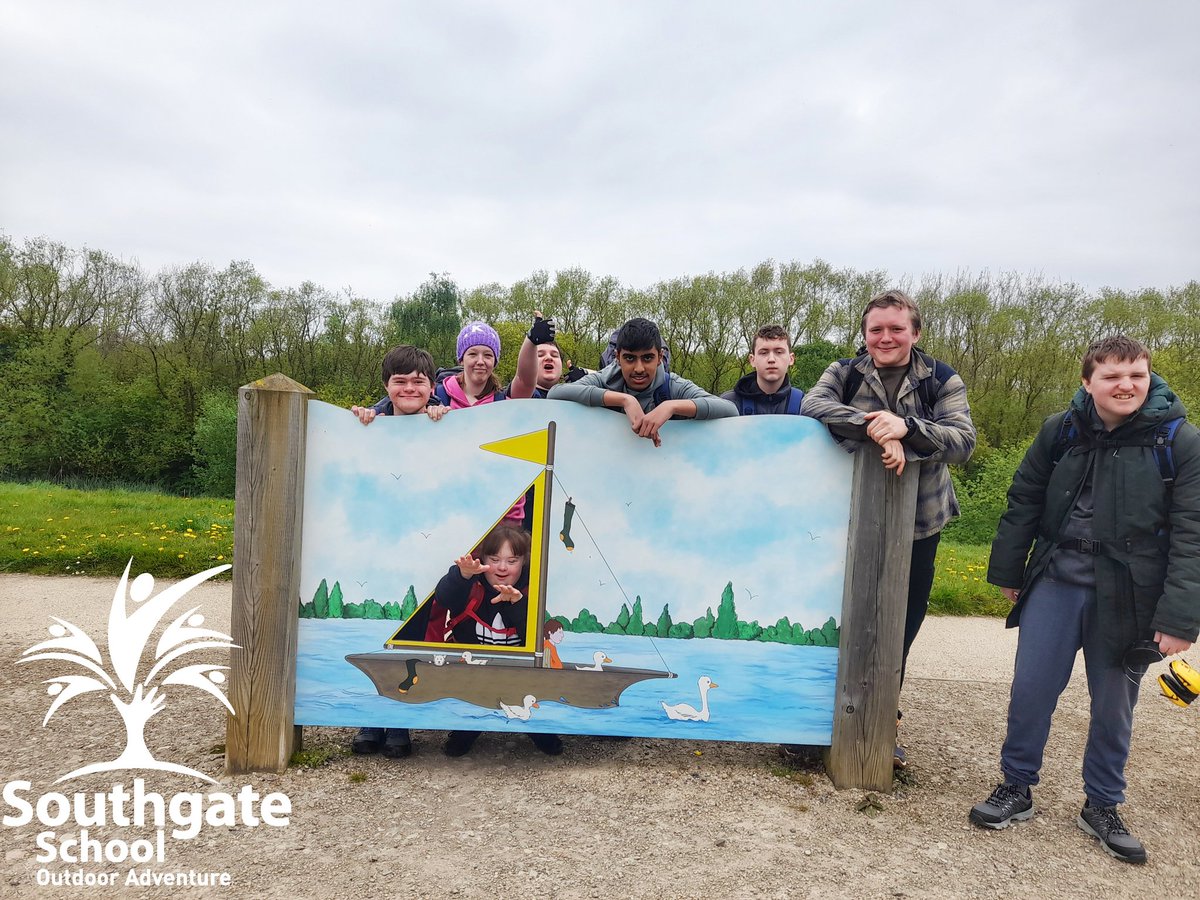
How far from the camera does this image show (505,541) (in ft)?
10.3

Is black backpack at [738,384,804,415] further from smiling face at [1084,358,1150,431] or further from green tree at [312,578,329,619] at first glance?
green tree at [312,578,329,619]

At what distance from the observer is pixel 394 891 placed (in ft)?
7.80

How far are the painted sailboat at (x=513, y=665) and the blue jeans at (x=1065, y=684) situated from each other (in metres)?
1.37

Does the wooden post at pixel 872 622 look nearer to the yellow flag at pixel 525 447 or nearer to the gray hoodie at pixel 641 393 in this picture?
the gray hoodie at pixel 641 393

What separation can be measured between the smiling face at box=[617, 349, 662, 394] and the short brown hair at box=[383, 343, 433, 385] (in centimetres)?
87

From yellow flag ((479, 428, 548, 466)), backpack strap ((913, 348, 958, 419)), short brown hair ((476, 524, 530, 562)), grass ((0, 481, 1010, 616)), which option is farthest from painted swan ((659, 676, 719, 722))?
grass ((0, 481, 1010, 616))

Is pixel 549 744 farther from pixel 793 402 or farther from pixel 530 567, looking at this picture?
pixel 793 402

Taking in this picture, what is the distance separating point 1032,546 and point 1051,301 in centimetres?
2195

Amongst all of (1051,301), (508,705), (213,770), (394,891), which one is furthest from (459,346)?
(1051,301)

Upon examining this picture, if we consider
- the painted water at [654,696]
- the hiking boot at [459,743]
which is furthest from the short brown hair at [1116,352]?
the hiking boot at [459,743]

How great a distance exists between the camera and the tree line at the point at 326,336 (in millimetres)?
21172

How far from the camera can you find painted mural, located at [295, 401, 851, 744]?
3133 millimetres

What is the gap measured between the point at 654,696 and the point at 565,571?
637 mm

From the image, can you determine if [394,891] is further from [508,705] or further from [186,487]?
[186,487]
